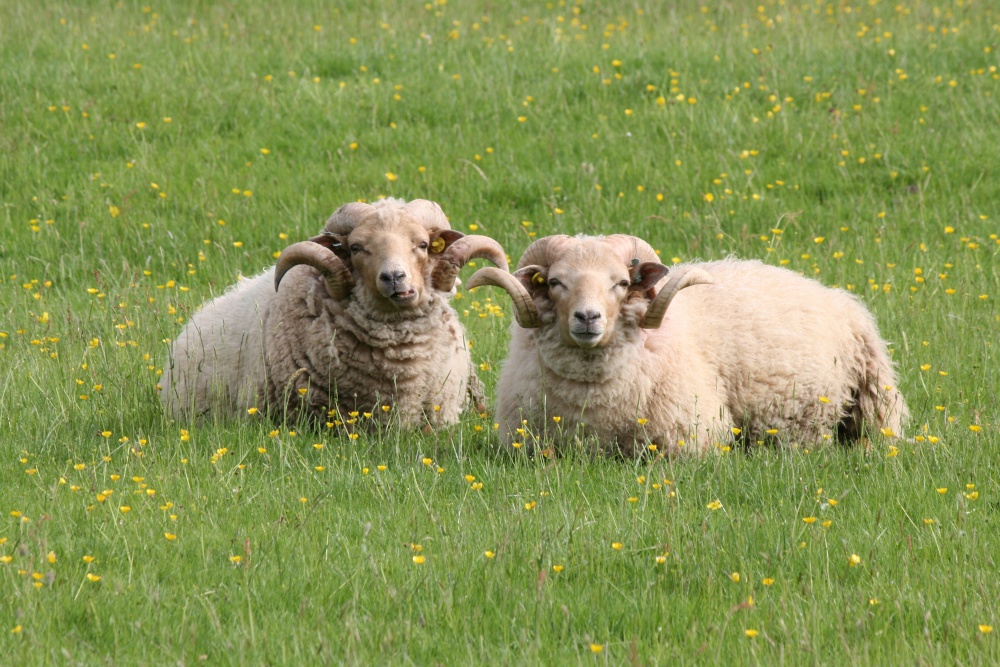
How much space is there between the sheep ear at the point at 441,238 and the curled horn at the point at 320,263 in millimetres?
487

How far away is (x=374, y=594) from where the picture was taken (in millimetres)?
4570

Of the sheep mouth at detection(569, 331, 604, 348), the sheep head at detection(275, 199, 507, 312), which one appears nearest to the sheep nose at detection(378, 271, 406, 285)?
the sheep head at detection(275, 199, 507, 312)

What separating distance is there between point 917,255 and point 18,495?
7.01 metres

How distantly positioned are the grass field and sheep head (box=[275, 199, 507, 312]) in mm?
830

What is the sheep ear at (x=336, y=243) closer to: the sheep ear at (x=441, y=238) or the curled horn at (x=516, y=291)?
the sheep ear at (x=441, y=238)

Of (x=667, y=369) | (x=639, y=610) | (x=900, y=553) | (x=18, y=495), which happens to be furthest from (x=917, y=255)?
(x=18, y=495)

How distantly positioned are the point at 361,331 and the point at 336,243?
517 mm

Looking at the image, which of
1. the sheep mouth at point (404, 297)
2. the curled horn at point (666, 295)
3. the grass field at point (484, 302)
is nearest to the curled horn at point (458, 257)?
the sheep mouth at point (404, 297)

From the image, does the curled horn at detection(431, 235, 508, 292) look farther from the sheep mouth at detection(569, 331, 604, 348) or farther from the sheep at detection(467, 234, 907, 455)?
the sheep mouth at detection(569, 331, 604, 348)

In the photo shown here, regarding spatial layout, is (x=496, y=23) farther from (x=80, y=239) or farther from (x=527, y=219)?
(x=80, y=239)

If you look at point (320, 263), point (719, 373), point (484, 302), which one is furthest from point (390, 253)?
point (484, 302)

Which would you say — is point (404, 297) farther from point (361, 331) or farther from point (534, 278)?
point (534, 278)

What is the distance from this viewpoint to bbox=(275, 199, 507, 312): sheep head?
6.82 m

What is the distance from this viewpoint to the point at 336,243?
712 cm
